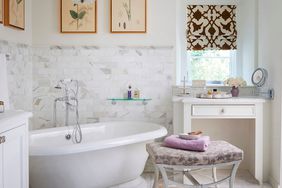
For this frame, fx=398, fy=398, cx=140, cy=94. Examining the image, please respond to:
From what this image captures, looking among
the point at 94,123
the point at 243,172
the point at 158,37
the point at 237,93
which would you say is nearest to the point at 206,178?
the point at 243,172

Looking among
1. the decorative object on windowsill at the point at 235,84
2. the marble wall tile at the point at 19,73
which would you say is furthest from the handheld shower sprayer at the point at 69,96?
the decorative object on windowsill at the point at 235,84

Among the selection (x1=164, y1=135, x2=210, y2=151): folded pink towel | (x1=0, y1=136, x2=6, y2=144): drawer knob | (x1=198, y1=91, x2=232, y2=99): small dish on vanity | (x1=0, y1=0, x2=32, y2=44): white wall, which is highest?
(x1=0, y1=0, x2=32, y2=44): white wall

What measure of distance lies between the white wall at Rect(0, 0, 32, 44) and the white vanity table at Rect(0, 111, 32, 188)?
1.35 metres

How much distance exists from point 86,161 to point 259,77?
2119mm

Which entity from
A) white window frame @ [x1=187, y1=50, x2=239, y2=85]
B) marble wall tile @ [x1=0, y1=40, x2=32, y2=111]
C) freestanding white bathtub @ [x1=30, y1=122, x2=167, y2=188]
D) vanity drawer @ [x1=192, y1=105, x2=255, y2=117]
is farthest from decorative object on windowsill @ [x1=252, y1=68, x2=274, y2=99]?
marble wall tile @ [x1=0, y1=40, x2=32, y2=111]

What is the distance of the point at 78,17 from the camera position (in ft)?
14.7

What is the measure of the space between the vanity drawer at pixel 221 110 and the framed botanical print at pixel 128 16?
1.15 meters

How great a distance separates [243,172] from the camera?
175 inches

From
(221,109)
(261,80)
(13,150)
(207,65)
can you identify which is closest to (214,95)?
(221,109)

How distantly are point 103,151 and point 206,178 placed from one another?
55.1 inches

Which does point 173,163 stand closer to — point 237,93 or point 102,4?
point 237,93

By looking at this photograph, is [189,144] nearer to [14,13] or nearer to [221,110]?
[221,110]

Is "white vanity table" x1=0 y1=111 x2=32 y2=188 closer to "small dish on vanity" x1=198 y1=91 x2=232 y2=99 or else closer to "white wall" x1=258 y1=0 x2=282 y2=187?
"small dish on vanity" x1=198 y1=91 x2=232 y2=99

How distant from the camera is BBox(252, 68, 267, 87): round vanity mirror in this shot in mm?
4148
